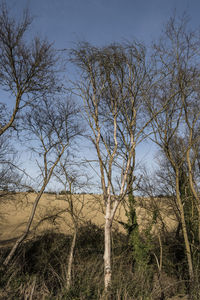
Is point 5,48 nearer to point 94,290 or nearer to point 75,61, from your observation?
point 75,61

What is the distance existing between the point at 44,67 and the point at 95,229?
38.7 feet

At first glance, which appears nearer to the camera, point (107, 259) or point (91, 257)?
point (107, 259)

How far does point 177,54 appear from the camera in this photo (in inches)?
361

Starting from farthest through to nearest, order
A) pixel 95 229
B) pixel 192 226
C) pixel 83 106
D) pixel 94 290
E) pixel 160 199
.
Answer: pixel 95 229 < pixel 160 199 < pixel 192 226 < pixel 83 106 < pixel 94 290

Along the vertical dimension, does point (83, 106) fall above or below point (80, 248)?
above

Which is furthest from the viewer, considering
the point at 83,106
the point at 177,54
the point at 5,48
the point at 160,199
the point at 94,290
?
the point at 160,199

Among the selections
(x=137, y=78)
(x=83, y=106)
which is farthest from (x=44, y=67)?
(x=137, y=78)

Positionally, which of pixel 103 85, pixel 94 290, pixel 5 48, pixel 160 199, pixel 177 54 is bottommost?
pixel 94 290

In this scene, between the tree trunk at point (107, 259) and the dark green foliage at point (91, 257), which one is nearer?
the tree trunk at point (107, 259)

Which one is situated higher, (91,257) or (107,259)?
(107,259)

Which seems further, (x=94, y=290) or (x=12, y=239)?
(x=12, y=239)

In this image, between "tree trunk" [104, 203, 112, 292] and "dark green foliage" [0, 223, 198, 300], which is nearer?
"tree trunk" [104, 203, 112, 292]

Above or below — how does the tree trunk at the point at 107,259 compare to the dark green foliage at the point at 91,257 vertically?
above

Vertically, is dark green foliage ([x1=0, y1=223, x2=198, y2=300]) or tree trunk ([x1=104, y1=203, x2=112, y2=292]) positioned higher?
tree trunk ([x1=104, y1=203, x2=112, y2=292])
